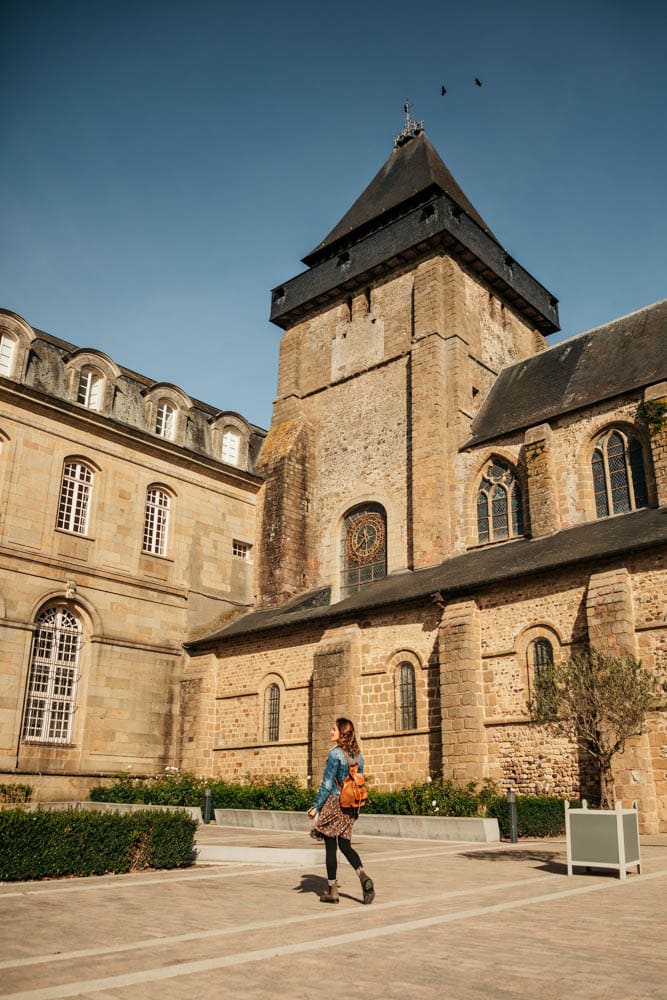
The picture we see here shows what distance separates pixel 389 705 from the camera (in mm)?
19156

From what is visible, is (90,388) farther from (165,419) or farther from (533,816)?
(533,816)

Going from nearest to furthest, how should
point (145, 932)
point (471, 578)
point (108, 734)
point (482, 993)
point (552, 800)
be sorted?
point (482, 993) < point (145, 932) < point (552, 800) < point (471, 578) < point (108, 734)

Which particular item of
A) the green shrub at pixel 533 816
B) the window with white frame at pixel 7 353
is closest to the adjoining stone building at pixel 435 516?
the green shrub at pixel 533 816

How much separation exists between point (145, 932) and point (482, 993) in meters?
2.64

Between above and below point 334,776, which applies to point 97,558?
above

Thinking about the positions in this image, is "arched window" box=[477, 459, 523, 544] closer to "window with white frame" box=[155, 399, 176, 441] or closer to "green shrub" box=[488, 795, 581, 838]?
"green shrub" box=[488, 795, 581, 838]

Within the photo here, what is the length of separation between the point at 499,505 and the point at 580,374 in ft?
14.0

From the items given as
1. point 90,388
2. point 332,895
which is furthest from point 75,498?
point 332,895

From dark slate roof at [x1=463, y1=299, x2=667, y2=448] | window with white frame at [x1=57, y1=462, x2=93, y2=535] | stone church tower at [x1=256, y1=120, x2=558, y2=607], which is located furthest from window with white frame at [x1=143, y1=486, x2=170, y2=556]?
dark slate roof at [x1=463, y1=299, x2=667, y2=448]

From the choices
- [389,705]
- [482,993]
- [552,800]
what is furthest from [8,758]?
[482,993]

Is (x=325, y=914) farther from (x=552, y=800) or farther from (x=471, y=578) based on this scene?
(x=471, y=578)

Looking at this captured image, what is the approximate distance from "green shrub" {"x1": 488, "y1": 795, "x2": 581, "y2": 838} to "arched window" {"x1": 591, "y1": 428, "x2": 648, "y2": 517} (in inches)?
307

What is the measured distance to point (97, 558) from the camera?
22062 mm

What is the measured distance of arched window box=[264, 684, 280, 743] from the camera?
71.3ft
